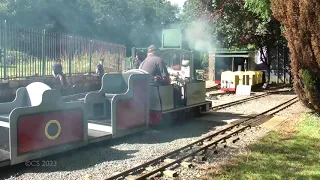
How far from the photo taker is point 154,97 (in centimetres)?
816

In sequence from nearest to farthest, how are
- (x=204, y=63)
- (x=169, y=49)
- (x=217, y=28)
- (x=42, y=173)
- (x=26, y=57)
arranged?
(x=42, y=173) → (x=169, y=49) → (x=26, y=57) → (x=217, y=28) → (x=204, y=63)

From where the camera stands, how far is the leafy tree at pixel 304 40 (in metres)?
8.33

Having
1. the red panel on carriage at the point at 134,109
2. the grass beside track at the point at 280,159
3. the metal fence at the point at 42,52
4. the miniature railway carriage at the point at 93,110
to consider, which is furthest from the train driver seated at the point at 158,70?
the metal fence at the point at 42,52

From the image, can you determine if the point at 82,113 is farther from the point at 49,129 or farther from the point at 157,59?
the point at 157,59

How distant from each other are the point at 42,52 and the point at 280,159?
7.72 metres

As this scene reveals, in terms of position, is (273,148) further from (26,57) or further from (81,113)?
(26,57)

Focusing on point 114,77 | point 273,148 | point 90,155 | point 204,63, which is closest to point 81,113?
point 90,155

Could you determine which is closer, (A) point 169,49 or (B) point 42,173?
(B) point 42,173

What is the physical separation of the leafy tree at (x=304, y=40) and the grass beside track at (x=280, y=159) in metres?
1.31

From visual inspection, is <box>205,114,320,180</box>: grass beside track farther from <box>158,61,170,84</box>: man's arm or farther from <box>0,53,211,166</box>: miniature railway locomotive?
<box>158,61,170,84</box>: man's arm

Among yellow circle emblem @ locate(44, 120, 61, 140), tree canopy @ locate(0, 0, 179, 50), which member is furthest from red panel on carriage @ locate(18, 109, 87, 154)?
tree canopy @ locate(0, 0, 179, 50)

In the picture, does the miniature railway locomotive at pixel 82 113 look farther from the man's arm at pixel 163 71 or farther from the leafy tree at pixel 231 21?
the leafy tree at pixel 231 21

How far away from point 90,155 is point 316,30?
5785 millimetres

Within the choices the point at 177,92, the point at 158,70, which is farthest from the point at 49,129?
the point at 177,92
